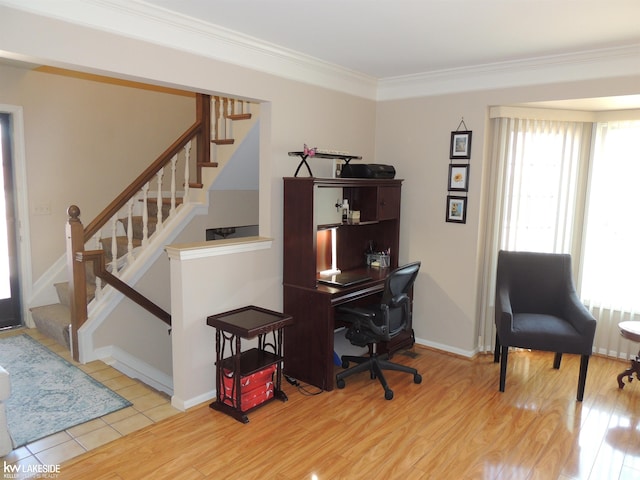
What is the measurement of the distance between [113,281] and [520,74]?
12.4ft

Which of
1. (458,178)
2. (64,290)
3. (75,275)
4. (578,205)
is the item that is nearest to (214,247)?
(75,275)

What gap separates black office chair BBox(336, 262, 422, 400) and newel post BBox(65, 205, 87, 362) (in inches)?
86.2

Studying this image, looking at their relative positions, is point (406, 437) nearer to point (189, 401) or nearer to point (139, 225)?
point (189, 401)

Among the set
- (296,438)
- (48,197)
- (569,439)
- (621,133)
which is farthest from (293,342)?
(621,133)

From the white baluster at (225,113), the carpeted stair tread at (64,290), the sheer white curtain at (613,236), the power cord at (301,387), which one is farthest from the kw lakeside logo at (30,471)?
the sheer white curtain at (613,236)

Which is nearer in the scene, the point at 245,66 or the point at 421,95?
the point at 245,66

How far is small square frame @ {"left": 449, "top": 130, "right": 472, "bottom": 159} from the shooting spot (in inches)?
159

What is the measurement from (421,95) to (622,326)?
99.4 inches

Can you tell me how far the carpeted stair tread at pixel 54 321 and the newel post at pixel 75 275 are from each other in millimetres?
286

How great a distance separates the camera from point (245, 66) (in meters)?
3.27

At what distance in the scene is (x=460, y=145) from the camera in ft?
13.4

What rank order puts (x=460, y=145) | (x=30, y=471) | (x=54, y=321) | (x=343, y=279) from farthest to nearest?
(x=54, y=321), (x=460, y=145), (x=343, y=279), (x=30, y=471)

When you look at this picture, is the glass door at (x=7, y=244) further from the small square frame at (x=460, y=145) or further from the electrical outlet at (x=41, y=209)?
the small square frame at (x=460, y=145)

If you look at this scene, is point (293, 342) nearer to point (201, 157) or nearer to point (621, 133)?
point (201, 157)
